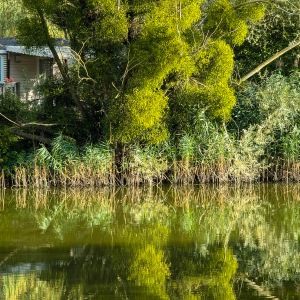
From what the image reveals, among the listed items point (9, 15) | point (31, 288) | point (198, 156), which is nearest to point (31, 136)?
point (198, 156)

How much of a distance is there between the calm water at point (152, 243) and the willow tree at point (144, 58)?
182cm

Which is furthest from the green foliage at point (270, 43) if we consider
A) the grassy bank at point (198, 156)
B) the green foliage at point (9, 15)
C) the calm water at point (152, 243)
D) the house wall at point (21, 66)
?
the green foliage at point (9, 15)

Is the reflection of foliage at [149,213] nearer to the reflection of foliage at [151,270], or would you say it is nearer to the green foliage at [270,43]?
the reflection of foliage at [151,270]

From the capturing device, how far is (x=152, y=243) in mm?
13453

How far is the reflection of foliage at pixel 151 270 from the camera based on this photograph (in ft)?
34.3

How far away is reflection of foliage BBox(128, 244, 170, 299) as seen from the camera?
34.3ft

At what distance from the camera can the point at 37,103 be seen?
70.4ft

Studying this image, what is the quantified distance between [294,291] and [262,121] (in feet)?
36.5

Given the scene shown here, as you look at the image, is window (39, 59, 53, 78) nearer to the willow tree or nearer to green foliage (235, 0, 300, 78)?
green foliage (235, 0, 300, 78)

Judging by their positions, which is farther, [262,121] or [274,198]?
[262,121]

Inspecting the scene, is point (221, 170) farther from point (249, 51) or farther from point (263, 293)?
point (263, 293)

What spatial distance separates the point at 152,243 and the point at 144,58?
263 inches

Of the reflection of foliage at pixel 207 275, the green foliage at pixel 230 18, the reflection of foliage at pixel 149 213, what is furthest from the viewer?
the green foliage at pixel 230 18

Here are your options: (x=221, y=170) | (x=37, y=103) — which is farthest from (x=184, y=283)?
(x=37, y=103)
